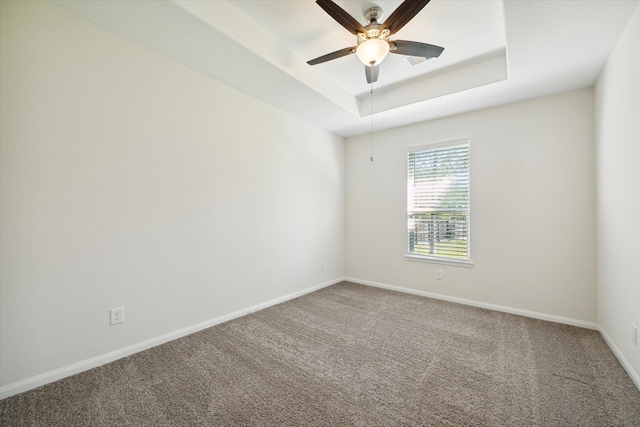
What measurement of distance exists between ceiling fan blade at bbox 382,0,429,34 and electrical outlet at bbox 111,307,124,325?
3.01 m

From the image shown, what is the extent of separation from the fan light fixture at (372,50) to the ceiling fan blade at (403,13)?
101mm

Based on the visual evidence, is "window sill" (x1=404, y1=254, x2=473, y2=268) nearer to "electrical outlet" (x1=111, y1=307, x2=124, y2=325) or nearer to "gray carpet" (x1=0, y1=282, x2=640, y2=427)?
"gray carpet" (x1=0, y1=282, x2=640, y2=427)

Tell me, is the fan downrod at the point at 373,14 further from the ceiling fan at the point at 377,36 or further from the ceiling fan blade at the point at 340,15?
the ceiling fan blade at the point at 340,15

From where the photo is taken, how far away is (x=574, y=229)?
9.14ft

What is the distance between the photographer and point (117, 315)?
2.09 metres

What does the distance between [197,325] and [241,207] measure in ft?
4.28

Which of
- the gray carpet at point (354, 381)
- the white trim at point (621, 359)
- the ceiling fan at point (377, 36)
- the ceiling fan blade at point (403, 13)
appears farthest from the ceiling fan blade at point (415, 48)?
the white trim at point (621, 359)

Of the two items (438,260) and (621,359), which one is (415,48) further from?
(621,359)

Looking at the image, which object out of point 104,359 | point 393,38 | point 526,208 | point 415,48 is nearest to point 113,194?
point 104,359

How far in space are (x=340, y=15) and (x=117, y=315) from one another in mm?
2839

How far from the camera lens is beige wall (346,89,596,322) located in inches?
108

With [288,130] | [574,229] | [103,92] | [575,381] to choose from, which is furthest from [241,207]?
[574,229]

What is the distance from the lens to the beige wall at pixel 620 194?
1.79m

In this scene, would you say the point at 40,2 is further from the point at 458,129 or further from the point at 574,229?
the point at 574,229
